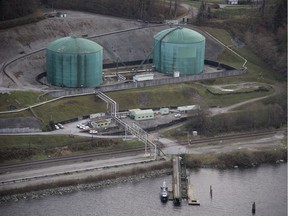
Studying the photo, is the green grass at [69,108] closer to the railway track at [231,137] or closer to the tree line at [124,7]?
the railway track at [231,137]

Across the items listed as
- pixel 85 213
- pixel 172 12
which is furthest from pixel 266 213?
pixel 172 12

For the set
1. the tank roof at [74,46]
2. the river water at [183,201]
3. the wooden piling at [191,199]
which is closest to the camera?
the river water at [183,201]

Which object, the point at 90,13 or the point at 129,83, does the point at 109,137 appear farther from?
the point at 90,13

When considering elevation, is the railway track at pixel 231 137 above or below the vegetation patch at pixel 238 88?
below

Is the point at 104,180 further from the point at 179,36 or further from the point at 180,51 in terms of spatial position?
the point at 179,36

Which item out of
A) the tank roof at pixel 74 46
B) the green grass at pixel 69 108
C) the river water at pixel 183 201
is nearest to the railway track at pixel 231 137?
the river water at pixel 183 201

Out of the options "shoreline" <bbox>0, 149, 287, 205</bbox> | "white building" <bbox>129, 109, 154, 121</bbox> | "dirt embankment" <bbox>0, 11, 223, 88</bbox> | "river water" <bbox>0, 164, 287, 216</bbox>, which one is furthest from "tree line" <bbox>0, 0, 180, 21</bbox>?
"river water" <bbox>0, 164, 287, 216</bbox>
